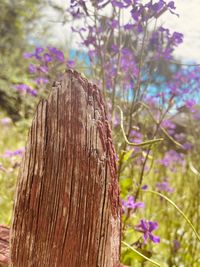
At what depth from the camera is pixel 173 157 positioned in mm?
4254

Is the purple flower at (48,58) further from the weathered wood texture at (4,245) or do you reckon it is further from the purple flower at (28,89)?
the weathered wood texture at (4,245)

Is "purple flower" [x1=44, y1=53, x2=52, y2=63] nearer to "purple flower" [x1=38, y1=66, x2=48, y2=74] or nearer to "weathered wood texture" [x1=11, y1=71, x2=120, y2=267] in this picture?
"purple flower" [x1=38, y1=66, x2=48, y2=74]

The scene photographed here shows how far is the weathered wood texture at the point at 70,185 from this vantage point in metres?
1.04

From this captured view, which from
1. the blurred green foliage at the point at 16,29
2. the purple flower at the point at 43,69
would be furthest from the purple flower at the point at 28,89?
the blurred green foliage at the point at 16,29

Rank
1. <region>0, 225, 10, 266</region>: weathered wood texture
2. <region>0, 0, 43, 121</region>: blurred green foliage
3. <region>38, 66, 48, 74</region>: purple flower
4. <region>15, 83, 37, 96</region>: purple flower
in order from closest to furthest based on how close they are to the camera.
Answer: <region>0, 225, 10, 266</region>: weathered wood texture → <region>38, 66, 48, 74</region>: purple flower → <region>15, 83, 37, 96</region>: purple flower → <region>0, 0, 43, 121</region>: blurred green foliage

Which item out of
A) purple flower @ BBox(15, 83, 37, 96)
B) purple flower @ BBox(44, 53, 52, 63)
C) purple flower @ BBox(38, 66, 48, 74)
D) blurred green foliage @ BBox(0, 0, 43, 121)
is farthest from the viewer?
blurred green foliage @ BBox(0, 0, 43, 121)

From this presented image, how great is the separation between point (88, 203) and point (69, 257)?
146mm

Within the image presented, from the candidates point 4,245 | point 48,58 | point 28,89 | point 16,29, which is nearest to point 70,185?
point 4,245

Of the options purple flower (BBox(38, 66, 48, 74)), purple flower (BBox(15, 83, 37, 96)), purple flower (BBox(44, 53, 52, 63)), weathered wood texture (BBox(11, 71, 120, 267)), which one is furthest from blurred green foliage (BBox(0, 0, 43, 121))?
weathered wood texture (BBox(11, 71, 120, 267))

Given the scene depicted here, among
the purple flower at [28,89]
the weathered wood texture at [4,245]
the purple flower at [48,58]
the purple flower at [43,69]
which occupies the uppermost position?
the purple flower at [48,58]

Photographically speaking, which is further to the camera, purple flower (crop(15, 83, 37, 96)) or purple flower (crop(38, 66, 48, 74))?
purple flower (crop(15, 83, 37, 96))

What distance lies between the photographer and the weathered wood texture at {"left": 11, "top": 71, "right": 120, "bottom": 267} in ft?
3.43

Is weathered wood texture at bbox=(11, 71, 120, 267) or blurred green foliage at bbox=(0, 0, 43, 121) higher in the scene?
blurred green foliage at bbox=(0, 0, 43, 121)

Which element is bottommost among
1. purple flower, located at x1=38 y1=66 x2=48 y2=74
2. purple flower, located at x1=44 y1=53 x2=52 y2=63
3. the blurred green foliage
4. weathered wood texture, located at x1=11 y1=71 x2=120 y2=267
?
weathered wood texture, located at x1=11 y1=71 x2=120 y2=267
